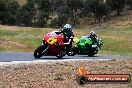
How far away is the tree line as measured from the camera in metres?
108

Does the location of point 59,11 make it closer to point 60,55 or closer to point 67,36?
point 67,36

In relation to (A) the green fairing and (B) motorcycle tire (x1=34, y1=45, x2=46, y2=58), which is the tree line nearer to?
(A) the green fairing

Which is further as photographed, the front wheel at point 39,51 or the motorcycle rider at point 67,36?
the motorcycle rider at point 67,36

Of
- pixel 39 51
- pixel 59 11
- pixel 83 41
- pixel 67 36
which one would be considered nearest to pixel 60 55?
pixel 39 51

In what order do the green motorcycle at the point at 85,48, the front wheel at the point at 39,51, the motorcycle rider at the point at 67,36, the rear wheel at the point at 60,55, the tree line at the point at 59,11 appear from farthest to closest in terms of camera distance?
the tree line at the point at 59,11
the green motorcycle at the point at 85,48
the motorcycle rider at the point at 67,36
the rear wheel at the point at 60,55
the front wheel at the point at 39,51

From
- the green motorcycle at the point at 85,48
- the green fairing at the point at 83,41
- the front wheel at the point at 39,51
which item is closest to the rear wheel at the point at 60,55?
the front wheel at the point at 39,51

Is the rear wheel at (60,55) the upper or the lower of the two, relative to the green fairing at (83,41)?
lower

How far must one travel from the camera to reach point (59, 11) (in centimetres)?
12050

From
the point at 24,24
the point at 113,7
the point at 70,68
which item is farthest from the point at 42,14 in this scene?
the point at 70,68

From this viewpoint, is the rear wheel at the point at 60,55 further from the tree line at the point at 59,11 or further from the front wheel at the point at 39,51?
the tree line at the point at 59,11

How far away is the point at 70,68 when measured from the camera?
602 inches

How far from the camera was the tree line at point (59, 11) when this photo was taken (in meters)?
108

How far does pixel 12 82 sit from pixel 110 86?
9.18ft

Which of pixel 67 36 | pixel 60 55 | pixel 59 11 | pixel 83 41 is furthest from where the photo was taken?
pixel 59 11
